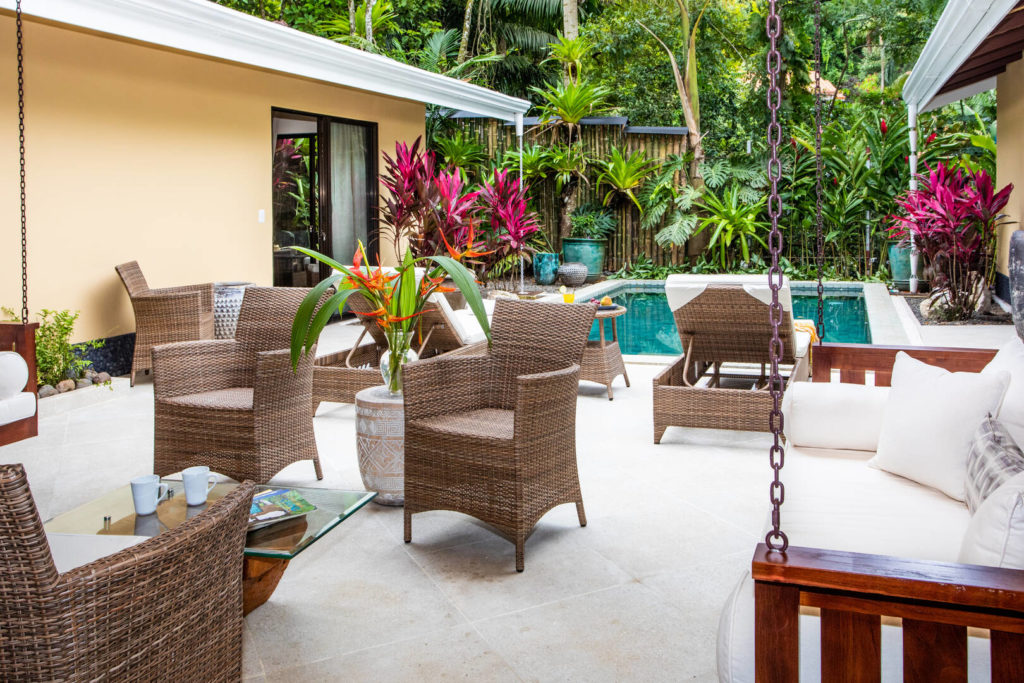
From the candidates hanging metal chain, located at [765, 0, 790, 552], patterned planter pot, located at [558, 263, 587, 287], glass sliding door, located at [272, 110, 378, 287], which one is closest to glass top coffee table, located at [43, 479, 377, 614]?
hanging metal chain, located at [765, 0, 790, 552]

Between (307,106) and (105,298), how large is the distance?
3.33m

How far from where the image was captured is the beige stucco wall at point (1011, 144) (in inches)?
332

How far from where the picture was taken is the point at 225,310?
6.62 meters

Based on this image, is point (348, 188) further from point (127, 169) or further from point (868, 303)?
point (868, 303)

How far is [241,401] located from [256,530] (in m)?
1.47

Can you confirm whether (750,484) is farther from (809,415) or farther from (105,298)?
(105,298)

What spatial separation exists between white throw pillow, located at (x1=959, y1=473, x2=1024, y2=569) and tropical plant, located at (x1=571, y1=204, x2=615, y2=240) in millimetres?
11899

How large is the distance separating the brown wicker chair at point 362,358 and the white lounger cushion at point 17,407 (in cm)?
160

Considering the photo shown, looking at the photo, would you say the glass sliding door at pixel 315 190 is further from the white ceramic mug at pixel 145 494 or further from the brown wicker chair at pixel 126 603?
the brown wicker chair at pixel 126 603

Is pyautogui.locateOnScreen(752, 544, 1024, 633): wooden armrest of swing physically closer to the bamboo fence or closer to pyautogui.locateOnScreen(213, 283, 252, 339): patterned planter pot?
pyautogui.locateOnScreen(213, 283, 252, 339): patterned planter pot

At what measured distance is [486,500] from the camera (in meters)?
3.03

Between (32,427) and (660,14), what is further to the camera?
(660,14)

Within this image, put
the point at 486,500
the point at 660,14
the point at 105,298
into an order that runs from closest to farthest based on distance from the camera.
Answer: the point at 486,500
the point at 105,298
the point at 660,14

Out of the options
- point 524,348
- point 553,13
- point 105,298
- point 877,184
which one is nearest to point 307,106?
point 105,298
